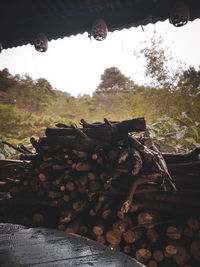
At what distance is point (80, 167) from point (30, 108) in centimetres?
744

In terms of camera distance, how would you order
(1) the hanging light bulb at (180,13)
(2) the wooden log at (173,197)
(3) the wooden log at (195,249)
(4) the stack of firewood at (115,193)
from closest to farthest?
1. (3) the wooden log at (195,249)
2. (4) the stack of firewood at (115,193)
3. (2) the wooden log at (173,197)
4. (1) the hanging light bulb at (180,13)

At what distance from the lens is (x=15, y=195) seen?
237 centimetres

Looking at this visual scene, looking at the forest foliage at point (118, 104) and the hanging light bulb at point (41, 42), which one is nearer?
the hanging light bulb at point (41, 42)

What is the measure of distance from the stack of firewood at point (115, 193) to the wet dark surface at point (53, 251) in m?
0.59

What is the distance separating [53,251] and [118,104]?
6.95 m

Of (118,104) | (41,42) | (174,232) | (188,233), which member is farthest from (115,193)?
(118,104)

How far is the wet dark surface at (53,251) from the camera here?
0.89 meters

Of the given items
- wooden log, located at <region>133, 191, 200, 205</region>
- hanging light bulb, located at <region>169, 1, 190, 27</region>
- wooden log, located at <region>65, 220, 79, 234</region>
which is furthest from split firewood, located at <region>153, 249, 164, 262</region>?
hanging light bulb, located at <region>169, 1, 190, 27</region>

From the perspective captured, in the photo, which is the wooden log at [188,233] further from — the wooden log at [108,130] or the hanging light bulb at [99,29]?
the hanging light bulb at [99,29]

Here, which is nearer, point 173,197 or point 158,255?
point 158,255

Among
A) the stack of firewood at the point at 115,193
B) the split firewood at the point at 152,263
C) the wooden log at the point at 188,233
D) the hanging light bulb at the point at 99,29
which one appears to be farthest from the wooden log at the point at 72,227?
the hanging light bulb at the point at 99,29

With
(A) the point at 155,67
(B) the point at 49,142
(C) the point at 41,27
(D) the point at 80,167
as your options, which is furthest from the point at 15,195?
(A) the point at 155,67

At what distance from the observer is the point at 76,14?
A: 3049 mm

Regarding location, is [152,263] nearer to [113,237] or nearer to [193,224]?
→ [113,237]
